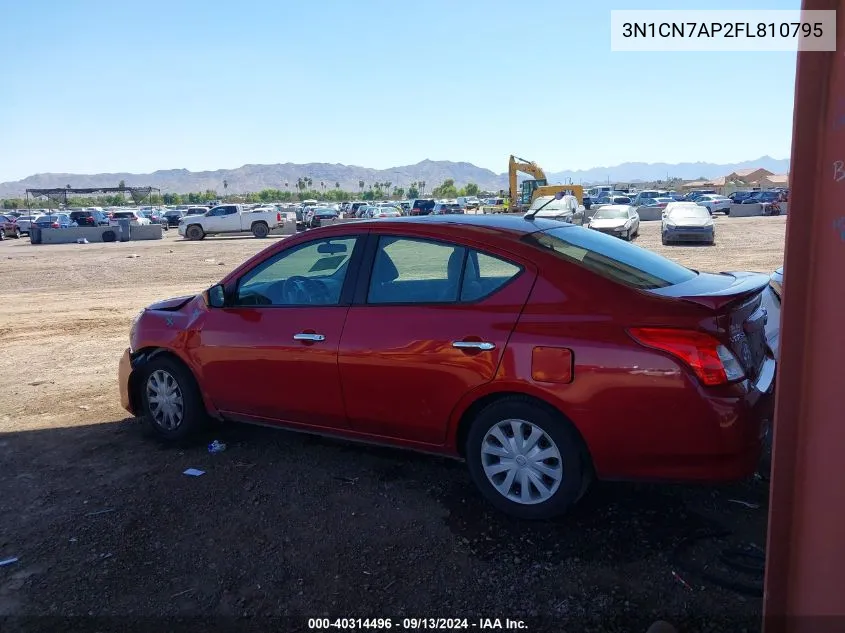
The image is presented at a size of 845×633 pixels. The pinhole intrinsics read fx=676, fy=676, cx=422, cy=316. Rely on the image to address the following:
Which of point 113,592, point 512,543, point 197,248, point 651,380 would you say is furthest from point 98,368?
point 197,248

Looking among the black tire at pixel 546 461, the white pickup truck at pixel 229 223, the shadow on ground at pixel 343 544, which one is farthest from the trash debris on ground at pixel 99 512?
the white pickup truck at pixel 229 223

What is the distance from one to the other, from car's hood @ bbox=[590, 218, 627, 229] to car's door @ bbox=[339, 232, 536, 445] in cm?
2084

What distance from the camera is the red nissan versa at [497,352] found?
333 centimetres

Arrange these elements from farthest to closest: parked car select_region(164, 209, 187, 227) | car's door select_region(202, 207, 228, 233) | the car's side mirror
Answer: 1. parked car select_region(164, 209, 187, 227)
2. car's door select_region(202, 207, 228, 233)
3. the car's side mirror

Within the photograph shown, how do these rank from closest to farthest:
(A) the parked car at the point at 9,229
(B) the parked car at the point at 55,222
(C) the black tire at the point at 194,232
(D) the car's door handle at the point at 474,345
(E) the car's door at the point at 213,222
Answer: (D) the car's door handle at the point at 474,345 < (C) the black tire at the point at 194,232 < (E) the car's door at the point at 213,222 < (B) the parked car at the point at 55,222 < (A) the parked car at the point at 9,229

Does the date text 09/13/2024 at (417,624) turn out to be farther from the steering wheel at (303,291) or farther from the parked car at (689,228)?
the parked car at (689,228)

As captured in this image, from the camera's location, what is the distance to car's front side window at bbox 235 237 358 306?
14.7ft

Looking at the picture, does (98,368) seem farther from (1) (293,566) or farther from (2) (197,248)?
(2) (197,248)

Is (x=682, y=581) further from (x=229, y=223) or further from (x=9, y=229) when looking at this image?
(x=9, y=229)

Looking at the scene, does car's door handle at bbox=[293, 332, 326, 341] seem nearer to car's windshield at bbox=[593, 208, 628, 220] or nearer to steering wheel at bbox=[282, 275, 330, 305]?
steering wheel at bbox=[282, 275, 330, 305]

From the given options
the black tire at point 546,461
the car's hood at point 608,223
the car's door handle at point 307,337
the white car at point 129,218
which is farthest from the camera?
the white car at point 129,218

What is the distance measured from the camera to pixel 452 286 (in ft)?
13.1

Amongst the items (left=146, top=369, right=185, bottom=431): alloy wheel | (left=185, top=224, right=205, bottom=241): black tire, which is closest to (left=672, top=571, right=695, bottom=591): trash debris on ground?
(left=146, top=369, right=185, bottom=431): alloy wheel

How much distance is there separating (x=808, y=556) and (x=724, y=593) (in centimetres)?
105
